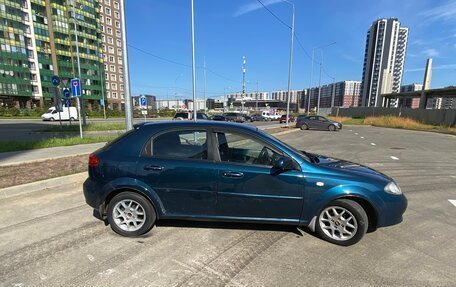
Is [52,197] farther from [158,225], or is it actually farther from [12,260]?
[158,225]

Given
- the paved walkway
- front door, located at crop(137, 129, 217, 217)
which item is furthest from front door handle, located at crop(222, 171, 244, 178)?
the paved walkway

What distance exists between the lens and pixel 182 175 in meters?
3.40

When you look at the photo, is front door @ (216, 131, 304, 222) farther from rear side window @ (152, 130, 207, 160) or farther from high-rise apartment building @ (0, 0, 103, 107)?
high-rise apartment building @ (0, 0, 103, 107)

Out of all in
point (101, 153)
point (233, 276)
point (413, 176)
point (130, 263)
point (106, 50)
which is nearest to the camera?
point (233, 276)

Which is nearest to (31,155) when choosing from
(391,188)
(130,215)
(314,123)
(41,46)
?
(130,215)

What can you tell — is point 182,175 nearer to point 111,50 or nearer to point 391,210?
point 391,210

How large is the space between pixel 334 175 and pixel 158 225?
8.50ft

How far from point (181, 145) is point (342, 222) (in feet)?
7.86

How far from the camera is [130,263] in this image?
9.70 feet

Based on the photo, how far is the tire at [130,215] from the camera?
3.53 metres

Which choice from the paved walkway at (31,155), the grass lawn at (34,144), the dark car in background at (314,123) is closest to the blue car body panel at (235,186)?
the paved walkway at (31,155)

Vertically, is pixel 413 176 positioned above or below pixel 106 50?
below

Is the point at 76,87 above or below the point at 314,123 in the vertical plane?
above

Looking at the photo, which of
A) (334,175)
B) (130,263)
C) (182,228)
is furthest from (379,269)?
(130,263)
